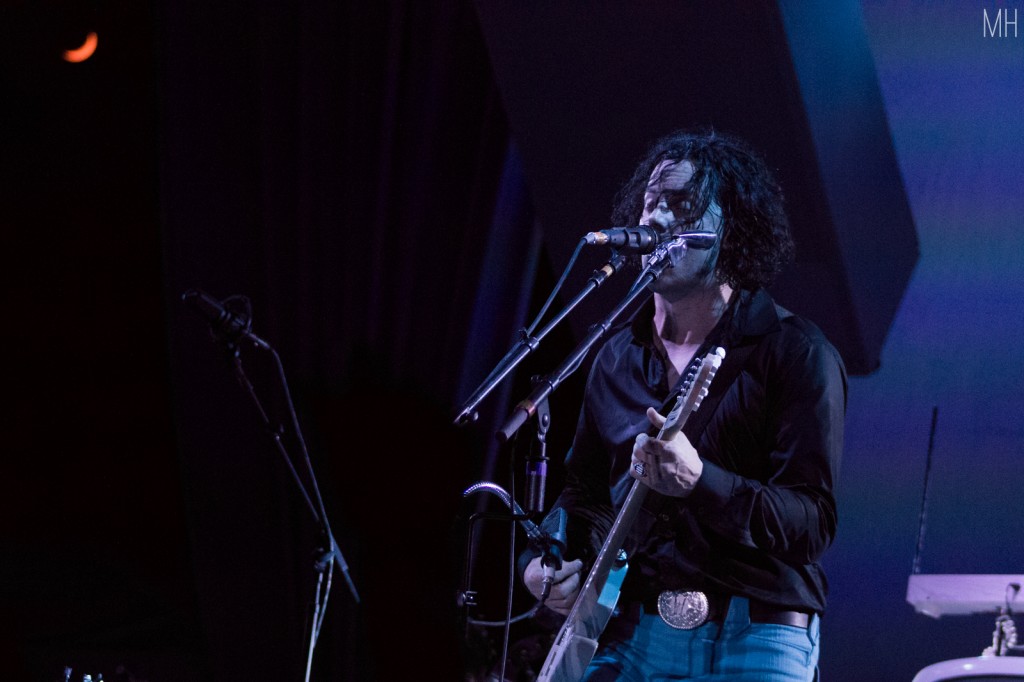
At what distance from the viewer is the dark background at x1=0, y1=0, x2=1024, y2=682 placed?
11.7 feet

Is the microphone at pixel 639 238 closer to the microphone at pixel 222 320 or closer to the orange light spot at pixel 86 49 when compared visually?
the microphone at pixel 222 320

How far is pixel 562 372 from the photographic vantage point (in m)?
1.91

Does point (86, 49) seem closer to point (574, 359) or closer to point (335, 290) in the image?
point (335, 290)

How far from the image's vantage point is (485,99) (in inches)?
169

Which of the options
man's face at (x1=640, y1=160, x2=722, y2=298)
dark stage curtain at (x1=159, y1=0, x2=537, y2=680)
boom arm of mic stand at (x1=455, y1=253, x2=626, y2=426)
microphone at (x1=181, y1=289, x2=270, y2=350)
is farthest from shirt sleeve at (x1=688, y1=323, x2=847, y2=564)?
dark stage curtain at (x1=159, y1=0, x2=537, y2=680)

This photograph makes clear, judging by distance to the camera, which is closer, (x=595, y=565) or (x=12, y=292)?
(x=595, y=565)

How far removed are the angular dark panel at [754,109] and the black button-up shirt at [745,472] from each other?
1.02 metres

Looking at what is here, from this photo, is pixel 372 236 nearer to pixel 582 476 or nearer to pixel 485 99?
pixel 485 99

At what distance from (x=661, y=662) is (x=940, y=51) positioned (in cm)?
255

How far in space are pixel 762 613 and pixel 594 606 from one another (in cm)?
37

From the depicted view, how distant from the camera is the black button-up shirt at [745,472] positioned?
213 centimetres

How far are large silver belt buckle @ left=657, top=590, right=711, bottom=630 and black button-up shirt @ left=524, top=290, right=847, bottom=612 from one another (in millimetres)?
25

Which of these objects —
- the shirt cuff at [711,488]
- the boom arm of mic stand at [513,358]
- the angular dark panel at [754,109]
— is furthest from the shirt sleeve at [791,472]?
the angular dark panel at [754,109]

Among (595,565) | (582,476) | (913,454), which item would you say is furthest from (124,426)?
(913,454)
